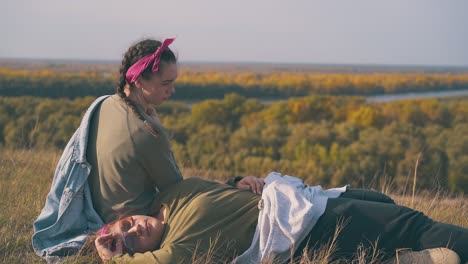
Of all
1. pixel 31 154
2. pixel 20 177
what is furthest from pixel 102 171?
pixel 31 154

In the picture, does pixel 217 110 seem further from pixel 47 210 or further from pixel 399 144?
pixel 47 210

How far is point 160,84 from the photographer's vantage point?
3621 mm

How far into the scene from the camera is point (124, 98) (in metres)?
3.66

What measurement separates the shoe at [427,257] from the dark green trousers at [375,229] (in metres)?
0.04

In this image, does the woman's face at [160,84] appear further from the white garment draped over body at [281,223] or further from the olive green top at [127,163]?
the white garment draped over body at [281,223]

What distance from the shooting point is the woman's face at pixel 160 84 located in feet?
11.8

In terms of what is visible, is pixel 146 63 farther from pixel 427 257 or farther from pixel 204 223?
pixel 427 257

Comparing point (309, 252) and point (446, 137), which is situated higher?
point (309, 252)

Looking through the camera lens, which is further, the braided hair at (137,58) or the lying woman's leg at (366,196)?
the lying woman's leg at (366,196)

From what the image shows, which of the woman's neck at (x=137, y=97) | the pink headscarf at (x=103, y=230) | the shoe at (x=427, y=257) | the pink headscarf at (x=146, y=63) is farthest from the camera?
the woman's neck at (x=137, y=97)

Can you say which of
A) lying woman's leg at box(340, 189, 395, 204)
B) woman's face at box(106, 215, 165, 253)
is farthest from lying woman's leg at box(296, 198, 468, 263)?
woman's face at box(106, 215, 165, 253)

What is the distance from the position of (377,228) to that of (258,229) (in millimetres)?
674

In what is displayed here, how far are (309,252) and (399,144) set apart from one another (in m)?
28.7

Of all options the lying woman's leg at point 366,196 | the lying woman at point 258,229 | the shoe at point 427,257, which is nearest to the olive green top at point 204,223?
the lying woman at point 258,229
